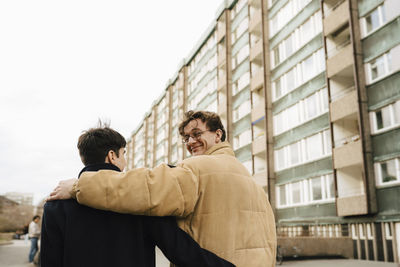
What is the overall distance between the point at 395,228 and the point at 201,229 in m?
18.8

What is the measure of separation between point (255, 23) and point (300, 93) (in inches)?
396

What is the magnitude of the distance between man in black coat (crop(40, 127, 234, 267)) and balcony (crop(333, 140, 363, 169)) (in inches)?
776

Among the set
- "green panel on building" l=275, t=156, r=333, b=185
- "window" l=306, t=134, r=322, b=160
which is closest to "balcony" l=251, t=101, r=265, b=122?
"green panel on building" l=275, t=156, r=333, b=185

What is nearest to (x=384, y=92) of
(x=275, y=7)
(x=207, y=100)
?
(x=275, y=7)

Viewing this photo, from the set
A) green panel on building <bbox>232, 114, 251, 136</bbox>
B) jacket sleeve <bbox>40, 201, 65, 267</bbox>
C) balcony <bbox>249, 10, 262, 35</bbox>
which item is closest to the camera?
jacket sleeve <bbox>40, 201, 65, 267</bbox>

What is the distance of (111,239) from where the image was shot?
7.74ft

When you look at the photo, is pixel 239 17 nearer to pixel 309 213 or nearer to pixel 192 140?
pixel 309 213

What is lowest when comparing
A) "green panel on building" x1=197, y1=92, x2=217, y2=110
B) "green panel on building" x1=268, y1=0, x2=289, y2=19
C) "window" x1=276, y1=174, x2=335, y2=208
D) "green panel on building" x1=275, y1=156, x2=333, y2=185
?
"window" x1=276, y1=174, x2=335, y2=208

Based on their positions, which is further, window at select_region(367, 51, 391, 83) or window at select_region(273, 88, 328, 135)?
window at select_region(273, 88, 328, 135)

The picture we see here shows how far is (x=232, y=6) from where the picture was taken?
41219 mm

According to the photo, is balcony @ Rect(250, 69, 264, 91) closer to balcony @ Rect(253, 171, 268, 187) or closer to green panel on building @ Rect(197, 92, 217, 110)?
balcony @ Rect(253, 171, 268, 187)

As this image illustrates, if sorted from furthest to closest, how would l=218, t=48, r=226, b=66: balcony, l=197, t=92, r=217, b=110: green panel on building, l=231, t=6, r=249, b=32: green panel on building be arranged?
1. l=197, t=92, r=217, b=110: green panel on building
2. l=218, t=48, r=226, b=66: balcony
3. l=231, t=6, r=249, b=32: green panel on building

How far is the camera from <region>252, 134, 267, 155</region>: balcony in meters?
30.8

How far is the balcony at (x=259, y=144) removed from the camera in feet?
101
